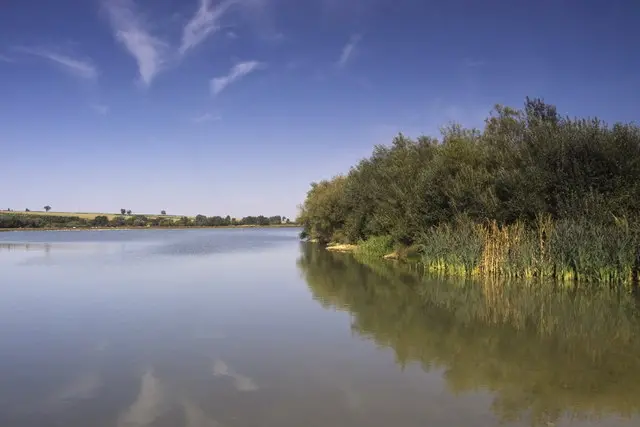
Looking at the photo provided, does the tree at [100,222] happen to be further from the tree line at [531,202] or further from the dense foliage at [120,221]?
the tree line at [531,202]

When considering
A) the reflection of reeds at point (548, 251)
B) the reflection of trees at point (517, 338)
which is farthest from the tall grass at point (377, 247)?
the reflection of trees at point (517, 338)

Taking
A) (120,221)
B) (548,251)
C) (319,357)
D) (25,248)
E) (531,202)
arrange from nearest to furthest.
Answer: (319,357) → (548,251) → (531,202) → (25,248) → (120,221)

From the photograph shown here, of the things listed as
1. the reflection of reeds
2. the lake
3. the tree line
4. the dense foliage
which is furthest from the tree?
the reflection of reeds

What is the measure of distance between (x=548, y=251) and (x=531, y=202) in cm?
275

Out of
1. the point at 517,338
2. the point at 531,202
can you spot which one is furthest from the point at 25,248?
the point at 517,338

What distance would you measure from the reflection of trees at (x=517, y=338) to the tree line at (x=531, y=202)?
2.00 meters

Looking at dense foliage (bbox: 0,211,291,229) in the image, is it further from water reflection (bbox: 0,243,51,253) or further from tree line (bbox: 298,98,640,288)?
tree line (bbox: 298,98,640,288)

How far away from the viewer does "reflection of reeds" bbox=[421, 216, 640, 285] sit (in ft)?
60.6

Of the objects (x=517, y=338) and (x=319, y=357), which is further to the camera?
(x=517, y=338)

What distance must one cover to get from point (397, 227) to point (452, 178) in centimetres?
591

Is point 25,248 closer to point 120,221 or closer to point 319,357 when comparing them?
point 319,357

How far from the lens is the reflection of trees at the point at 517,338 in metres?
7.44

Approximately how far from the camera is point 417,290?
1917cm

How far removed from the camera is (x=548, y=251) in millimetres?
19984
